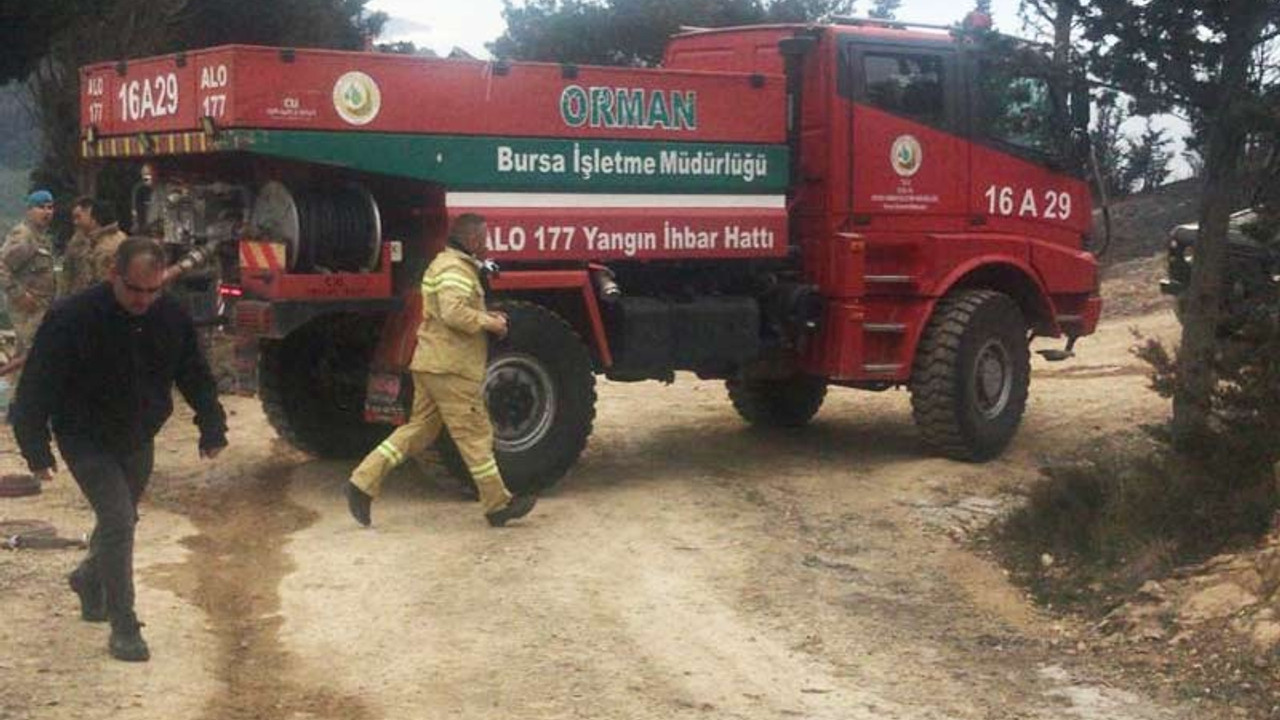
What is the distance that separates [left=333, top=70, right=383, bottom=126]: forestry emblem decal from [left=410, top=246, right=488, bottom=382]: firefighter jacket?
3.00 feet

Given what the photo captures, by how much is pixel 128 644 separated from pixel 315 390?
513 centimetres

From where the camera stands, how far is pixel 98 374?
7.77 metres

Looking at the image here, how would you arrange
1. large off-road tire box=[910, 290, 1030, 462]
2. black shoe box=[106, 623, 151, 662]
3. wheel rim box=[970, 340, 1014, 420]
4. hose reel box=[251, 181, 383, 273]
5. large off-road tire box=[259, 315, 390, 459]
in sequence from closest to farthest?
black shoe box=[106, 623, 151, 662] → hose reel box=[251, 181, 383, 273] → large off-road tire box=[259, 315, 390, 459] → large off-road tire box=[910, 290, 1030, 462] → wheel rim box=[970, 340, 1014, 420]

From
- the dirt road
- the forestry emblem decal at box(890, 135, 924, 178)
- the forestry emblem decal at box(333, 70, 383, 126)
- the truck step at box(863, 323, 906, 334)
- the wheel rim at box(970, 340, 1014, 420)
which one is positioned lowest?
the dirt road

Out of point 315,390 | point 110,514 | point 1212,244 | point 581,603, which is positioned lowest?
point 581,603

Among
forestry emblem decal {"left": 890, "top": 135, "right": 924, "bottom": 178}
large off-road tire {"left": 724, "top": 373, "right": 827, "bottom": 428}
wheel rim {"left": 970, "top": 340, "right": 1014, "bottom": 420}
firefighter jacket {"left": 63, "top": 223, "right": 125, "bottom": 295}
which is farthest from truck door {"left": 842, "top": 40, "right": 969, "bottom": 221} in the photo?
firefighter jacket {"left": 63, "top": 223, "right": 125, "bottom": 295}

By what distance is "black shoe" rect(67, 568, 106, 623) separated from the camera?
833 centimetres

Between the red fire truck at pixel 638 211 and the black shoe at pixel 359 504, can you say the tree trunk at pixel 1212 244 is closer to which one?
the red fire truck at pixel 638 211

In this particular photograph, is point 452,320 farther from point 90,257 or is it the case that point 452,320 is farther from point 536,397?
point 90,257

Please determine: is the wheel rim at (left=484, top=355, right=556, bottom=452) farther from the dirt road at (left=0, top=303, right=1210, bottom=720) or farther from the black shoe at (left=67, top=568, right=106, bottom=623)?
the black shoe at (left=67, top=568, right=106, bottom=623)

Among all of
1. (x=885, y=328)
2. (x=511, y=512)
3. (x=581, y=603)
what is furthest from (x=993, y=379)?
(x=581, y=603)

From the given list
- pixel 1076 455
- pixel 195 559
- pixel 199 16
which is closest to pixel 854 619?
pixel 195 559

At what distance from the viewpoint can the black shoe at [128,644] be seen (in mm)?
7777

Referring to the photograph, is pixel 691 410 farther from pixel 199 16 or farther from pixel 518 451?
pixel 199 16
